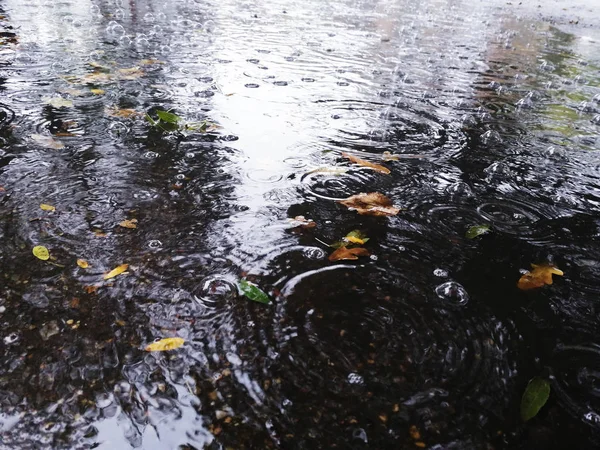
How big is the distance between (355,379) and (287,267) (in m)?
0.54

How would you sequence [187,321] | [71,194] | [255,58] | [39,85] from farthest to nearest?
[255,58]
[39,85]
[71,194]
[187,321]

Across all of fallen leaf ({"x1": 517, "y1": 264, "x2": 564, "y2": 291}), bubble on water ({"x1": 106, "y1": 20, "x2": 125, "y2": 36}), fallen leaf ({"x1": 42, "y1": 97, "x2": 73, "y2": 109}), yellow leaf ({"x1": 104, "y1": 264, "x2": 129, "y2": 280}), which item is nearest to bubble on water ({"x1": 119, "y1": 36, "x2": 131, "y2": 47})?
bubble on water ({"x1": 106, "y1": 20, "x2": 125, "y2": 36})

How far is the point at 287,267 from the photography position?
1652 millimetres

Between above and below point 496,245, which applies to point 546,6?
above

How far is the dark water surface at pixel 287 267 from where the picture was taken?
3.75 ft

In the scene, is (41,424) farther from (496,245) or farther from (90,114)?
(90,114)

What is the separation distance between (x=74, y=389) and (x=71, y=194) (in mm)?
1109

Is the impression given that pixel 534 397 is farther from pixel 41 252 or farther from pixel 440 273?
pixel 41 252

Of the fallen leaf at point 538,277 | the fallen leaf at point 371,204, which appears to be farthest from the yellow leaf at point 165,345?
the fallen leaf at point 538,277

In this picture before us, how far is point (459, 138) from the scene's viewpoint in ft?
9.68

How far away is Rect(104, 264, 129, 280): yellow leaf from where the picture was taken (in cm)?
152

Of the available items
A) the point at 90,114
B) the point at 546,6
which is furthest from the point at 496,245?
the point at 546,6

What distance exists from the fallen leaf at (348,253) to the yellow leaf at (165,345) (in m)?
0.67

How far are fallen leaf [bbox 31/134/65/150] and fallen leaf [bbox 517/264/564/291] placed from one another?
94.3 inches
